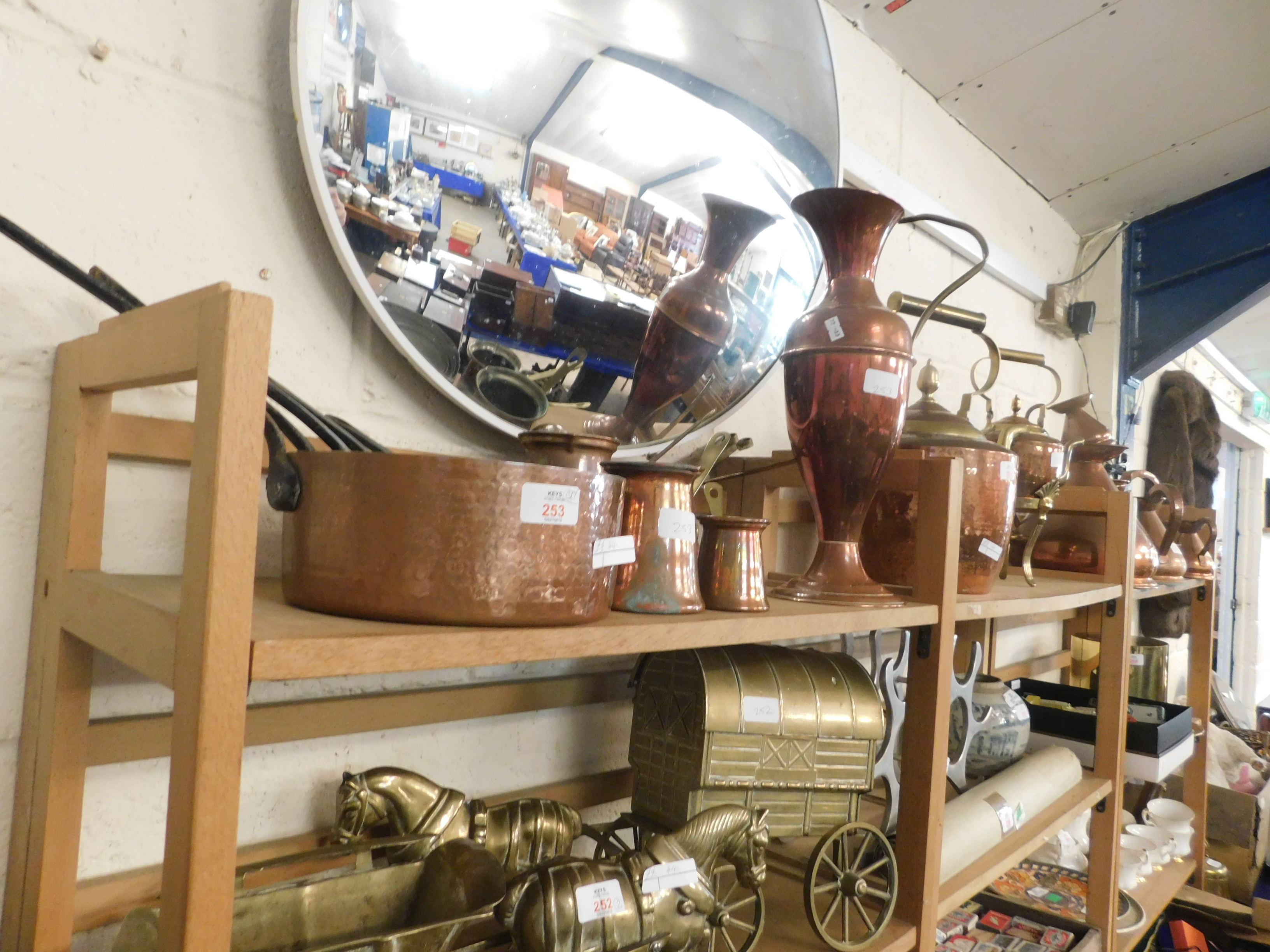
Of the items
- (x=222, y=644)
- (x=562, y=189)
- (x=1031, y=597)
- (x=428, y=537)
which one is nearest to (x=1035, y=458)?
(x=1031, y=597)

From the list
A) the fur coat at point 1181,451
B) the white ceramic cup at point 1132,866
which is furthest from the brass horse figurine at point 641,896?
the fur coat at point 1181,451

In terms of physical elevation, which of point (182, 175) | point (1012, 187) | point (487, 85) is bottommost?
point (182, 175)

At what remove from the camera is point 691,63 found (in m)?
1.01

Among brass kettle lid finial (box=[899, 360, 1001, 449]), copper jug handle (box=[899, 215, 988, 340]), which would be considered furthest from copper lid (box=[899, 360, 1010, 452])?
copper jug handle (box=[899, 215, 988, 340])

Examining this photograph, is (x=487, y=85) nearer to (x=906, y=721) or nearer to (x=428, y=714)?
(x=428, y=714)

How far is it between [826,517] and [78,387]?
68cm

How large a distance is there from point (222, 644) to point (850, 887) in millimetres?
687

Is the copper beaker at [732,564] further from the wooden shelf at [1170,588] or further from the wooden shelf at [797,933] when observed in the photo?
the wooden shelf at [1170,588]

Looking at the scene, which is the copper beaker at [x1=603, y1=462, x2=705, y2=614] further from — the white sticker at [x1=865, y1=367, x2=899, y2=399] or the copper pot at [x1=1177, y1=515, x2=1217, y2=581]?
the copper pot at [x1=1177, y1=515, x2=1217, y2=581]

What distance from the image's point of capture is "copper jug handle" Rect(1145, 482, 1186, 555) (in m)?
1.79

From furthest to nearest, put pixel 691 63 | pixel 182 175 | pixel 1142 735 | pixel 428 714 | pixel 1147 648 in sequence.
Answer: pixel 1147 648, pixel 1142 735, pixel 691 63, pixel 428 714, pixel 182 175

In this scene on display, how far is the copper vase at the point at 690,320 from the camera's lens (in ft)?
3.04

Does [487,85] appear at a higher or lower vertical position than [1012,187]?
lower

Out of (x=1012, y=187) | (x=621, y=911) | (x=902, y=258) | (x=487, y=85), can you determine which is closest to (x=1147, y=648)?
(x=1012, y=187)
